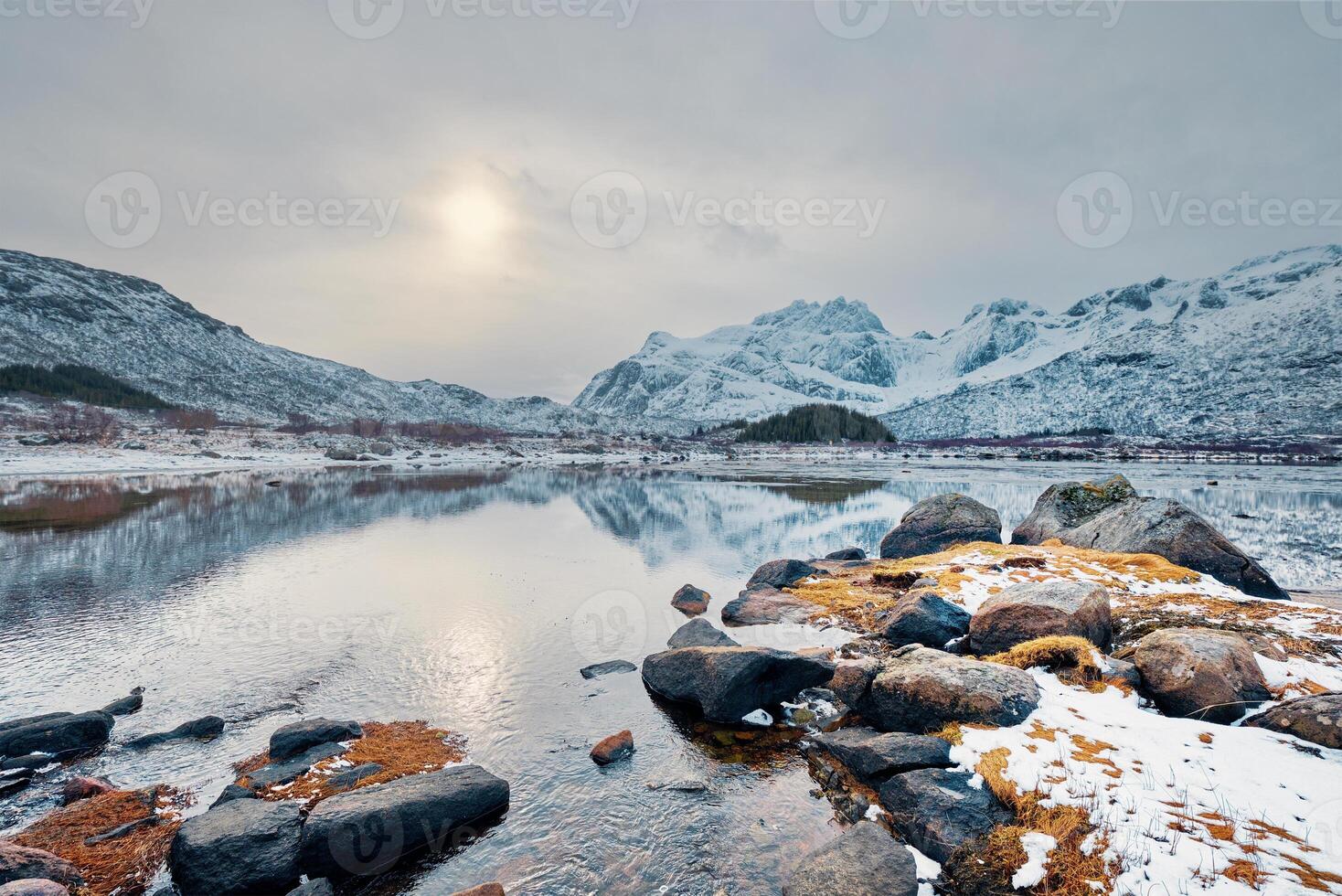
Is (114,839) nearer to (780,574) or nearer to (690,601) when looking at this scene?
(690,601)

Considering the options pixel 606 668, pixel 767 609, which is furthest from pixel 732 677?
pixel 767 609

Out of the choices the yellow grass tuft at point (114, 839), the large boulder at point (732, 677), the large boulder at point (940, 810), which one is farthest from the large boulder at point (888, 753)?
the yellow grass tuft at point (114, 839)

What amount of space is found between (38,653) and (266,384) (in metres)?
166

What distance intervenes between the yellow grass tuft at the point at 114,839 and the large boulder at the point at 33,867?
161 mm

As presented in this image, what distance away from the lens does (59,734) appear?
794 centimetres

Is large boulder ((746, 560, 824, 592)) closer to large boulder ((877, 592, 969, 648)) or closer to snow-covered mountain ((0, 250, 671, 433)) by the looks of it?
large boulder ((877, 592, 969, 648))

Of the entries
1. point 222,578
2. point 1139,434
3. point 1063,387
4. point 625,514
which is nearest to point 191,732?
point 222,578

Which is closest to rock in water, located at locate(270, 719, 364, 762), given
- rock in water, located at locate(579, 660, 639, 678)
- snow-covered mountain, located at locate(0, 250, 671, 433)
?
rock in water, located at locate(579, 660, 639, 678)

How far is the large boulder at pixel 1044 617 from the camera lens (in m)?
10.0

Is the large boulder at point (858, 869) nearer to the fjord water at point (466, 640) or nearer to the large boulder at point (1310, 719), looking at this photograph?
the fjord water at point (466, 640)

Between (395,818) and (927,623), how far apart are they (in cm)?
1032

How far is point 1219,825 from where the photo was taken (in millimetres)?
5391

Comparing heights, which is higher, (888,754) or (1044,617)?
(1044,617)

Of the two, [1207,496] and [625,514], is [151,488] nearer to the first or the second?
[625,514]
